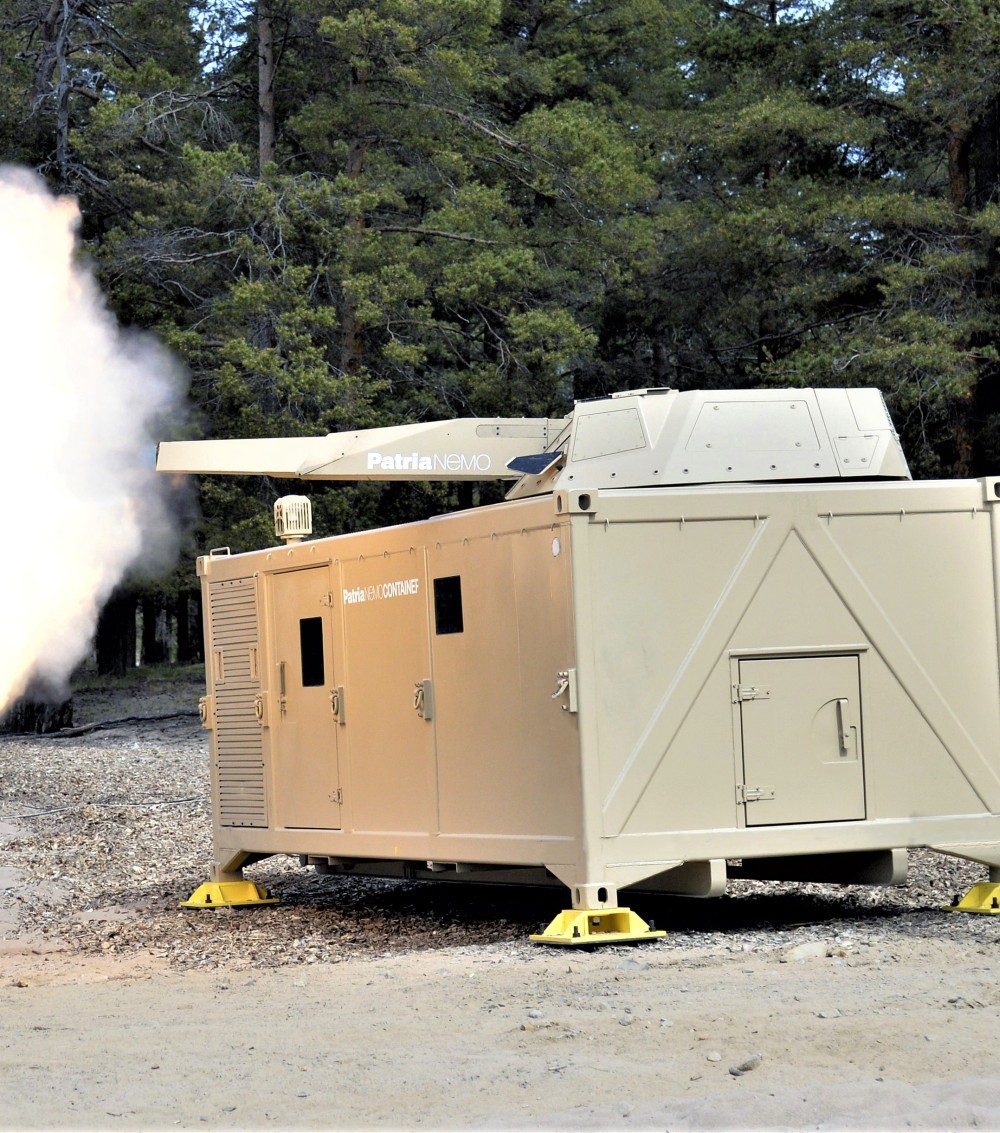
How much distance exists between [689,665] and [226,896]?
5.02 metres

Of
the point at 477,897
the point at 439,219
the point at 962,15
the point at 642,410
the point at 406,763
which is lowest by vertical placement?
the point at 477,897

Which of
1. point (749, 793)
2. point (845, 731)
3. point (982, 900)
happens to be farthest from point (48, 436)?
point (982, 900)

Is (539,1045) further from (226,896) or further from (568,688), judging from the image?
(226,896)

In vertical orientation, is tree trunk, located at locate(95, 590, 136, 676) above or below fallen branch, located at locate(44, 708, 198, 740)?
above

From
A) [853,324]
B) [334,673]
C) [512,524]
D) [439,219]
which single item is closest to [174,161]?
[439,219]

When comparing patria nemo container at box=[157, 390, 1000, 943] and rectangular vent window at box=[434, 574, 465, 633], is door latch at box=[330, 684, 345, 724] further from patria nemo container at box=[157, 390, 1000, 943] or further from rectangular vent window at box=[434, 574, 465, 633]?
rectangular vent window at box=[434, 574, 465, 633]

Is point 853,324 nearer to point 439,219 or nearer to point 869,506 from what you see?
point 439,219

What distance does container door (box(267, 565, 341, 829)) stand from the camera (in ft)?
36.3

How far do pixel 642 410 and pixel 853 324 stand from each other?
12771mm

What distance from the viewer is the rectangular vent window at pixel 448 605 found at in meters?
9.77

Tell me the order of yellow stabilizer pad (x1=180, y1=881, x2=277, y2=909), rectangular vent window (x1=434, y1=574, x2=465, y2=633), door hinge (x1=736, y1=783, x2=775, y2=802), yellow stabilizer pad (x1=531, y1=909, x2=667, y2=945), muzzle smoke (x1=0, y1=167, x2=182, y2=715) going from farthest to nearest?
muzzle smoke (x1=0, y1=167, x2=182, y2=715), yellow stabilizer pad (x1=180, y1=881, x2=277, y2=909), rectangular vent window (x1=434, y1=574, x2=465, y2=633), door hinge (x1=736, y1=783, x2=775, y2=802), yellow stabilizer pad (x1=531, y1=909, x2=667, y2=945)

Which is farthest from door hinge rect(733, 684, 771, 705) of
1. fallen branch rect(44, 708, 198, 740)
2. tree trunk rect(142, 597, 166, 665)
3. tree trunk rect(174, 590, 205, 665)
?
tree trunk rect(174, 590, 205, 665)

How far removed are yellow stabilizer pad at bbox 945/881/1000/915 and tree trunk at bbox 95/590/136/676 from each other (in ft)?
84.0

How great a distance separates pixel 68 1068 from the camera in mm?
6320
